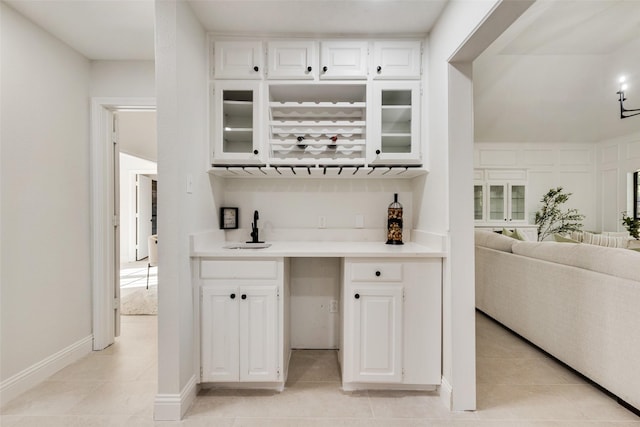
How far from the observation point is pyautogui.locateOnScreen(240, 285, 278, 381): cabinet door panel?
189cm

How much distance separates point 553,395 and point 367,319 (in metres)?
1.29

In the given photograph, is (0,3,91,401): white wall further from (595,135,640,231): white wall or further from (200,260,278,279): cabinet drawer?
(595,135,640,231): white wall

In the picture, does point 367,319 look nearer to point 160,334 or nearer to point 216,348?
point 216,348

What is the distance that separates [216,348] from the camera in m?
1.89

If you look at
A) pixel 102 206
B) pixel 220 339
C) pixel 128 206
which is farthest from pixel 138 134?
pixel 220 339

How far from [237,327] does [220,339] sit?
131 mm

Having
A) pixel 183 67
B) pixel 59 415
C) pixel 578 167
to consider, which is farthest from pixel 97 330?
pixel 578 167

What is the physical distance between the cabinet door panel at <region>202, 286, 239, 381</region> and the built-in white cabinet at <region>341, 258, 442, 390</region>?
740 mm

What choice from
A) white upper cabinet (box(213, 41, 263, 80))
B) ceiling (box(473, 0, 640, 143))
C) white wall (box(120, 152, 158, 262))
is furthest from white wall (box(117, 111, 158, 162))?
ceiling (box(473, 0, 640, 143))

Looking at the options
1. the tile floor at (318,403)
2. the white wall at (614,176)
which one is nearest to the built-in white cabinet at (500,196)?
the white wall at (614,176)

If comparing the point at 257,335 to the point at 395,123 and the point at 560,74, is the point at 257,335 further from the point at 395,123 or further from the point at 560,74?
the point at 560,74

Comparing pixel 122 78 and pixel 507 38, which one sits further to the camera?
pixel 507 38

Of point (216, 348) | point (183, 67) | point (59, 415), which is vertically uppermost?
point (183, 67)

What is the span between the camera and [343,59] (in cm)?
218
